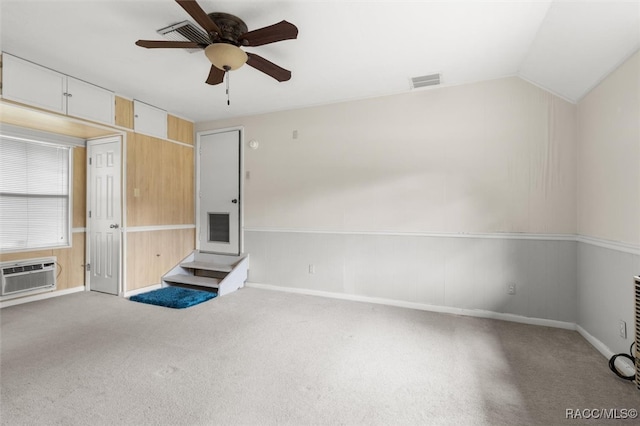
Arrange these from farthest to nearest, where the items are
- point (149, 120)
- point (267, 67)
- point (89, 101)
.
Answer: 1. point (149, 120)
2. point (89, 101)
3. point (267, 67)

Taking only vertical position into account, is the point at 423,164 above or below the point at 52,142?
below

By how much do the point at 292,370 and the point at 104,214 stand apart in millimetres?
3687

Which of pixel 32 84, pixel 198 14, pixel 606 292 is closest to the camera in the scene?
pixel 198 14

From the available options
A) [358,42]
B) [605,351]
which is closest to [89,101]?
[358,42]

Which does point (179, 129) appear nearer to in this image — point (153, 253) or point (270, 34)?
point (153, 253)

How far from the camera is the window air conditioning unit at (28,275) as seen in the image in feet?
11.5

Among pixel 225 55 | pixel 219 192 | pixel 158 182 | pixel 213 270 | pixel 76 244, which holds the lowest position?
pixel 213 270

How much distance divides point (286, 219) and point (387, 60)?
246 cm

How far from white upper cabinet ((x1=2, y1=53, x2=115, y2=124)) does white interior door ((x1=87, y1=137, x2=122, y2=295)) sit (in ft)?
1.70

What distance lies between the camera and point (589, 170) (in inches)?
108

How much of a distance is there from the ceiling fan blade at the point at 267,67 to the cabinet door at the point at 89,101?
2357 millimetres

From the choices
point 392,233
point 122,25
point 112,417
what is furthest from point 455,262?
point 122,25

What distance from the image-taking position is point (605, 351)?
2.38m

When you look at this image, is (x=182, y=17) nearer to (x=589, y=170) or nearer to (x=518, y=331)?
(x=589, y=170)
